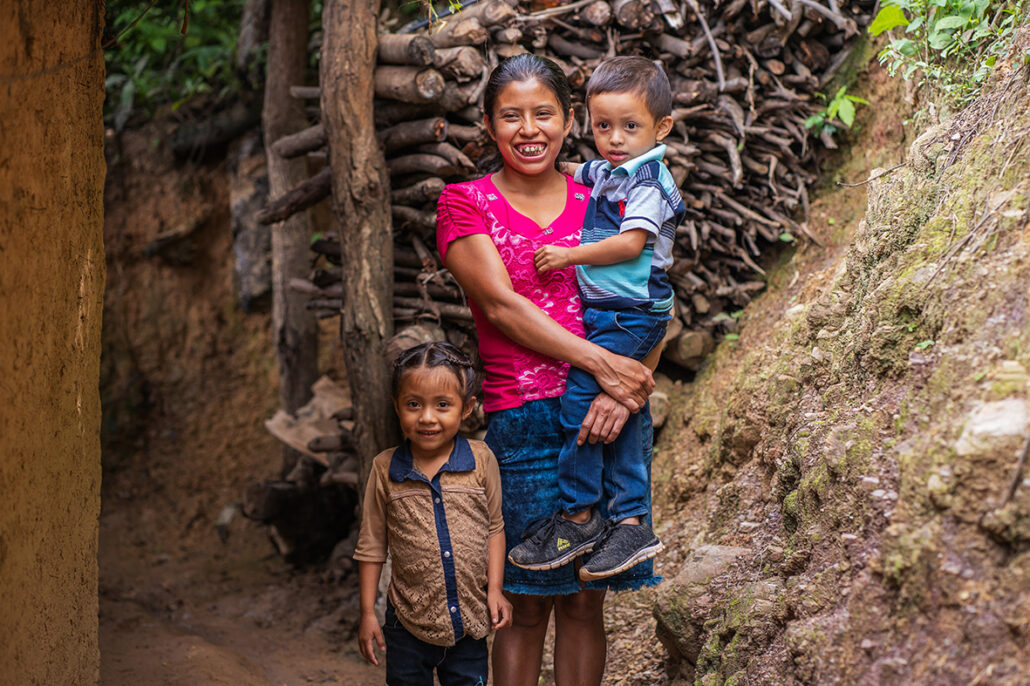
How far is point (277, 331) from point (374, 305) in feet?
8.41

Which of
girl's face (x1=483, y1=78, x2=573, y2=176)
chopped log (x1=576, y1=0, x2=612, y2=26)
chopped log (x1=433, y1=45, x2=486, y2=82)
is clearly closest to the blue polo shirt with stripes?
girl's face (x1=483, y1=78, x2=573, y2=176)

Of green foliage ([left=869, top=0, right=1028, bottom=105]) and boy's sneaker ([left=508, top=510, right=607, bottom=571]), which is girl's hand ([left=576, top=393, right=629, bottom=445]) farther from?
green foliage ([left=869, top=0, right=1028, bottom=105])

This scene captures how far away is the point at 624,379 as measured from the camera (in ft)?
8.85

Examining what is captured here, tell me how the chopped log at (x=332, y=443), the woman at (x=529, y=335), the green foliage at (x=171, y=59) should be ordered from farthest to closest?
the green foliage at (x=171, y=59)
the chopped log at (x=332, y=443)
the woman at (x=529, y=335)

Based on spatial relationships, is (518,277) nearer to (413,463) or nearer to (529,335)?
(529,335)

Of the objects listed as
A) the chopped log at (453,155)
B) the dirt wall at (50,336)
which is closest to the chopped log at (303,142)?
the chopped log at (453,155)

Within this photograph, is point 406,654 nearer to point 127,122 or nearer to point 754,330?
point 754,330

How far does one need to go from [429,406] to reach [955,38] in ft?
9.43

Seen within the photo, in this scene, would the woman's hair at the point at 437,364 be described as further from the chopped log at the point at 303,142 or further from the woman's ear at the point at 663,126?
the chopped log at the point at 303,142

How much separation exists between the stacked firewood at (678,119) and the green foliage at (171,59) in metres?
3.38

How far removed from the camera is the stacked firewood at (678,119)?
430 centimetres

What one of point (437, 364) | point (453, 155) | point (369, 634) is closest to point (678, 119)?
point (453, 155)

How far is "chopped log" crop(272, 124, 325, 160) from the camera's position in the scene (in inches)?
188

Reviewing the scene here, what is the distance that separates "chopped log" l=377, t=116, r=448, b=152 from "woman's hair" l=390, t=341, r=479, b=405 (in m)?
1.70
